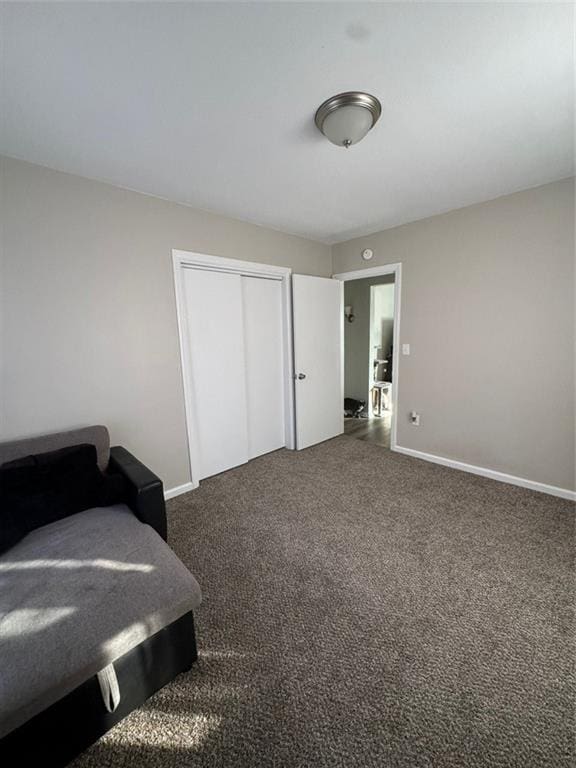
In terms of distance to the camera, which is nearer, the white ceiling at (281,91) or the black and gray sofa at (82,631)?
the black and gray sofa at (82,631)

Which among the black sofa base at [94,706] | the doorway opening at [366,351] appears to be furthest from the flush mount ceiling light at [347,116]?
the doorway opening at [366,351]

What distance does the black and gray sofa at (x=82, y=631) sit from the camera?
861 mm

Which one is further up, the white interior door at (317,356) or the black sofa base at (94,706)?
the white interior door at (317,356)

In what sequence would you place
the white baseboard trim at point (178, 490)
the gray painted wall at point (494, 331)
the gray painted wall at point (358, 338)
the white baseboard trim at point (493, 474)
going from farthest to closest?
the gray painted wall at point (358, 338) → the white baseboard trim at point (178, 490) → the white baseboard trim at point (493, 474) → the gray painted wall at point (494, 331)

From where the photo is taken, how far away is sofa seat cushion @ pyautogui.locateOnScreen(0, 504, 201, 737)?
0.86 metres

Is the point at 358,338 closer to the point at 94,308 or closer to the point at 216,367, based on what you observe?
the point at 216,367

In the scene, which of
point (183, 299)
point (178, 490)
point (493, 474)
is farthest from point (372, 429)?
point (183, 299)

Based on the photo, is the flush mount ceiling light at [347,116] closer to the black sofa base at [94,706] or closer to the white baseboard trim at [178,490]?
the black sofa base at [94,706]

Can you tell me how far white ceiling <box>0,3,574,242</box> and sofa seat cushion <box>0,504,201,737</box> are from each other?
1.96 meters

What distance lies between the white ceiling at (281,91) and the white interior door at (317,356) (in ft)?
4.12

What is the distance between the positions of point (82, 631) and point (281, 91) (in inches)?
87.3

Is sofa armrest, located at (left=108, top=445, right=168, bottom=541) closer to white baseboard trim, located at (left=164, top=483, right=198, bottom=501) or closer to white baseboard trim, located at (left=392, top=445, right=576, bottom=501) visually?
white baseboard trim, located at (left=164, top=483, right=198, bottom=501)

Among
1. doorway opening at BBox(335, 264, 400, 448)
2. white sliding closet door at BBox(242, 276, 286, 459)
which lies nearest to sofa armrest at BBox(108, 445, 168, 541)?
white sliding closet door at BBox(242, 276, 286, 459)

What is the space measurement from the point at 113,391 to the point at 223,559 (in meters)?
1.39
